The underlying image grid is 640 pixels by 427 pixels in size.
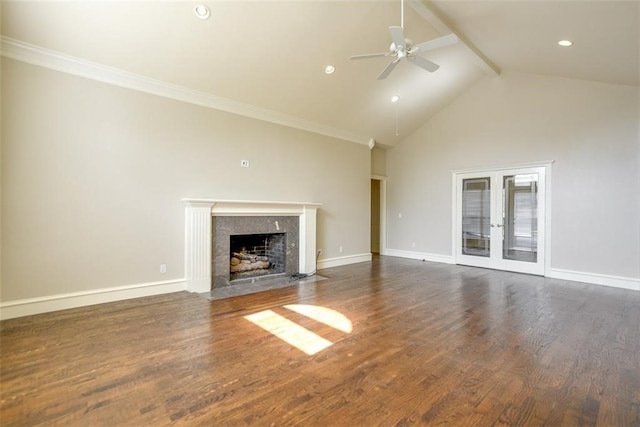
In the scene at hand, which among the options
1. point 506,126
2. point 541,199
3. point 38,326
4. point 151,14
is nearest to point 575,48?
point 506,126

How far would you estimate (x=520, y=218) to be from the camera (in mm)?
6098

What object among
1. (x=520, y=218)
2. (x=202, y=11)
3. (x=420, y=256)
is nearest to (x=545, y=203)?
(x=520, y=218)

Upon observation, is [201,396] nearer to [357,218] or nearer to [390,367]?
[390,367]

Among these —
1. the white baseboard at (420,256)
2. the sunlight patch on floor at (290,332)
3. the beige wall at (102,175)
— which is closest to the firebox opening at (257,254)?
the beige wall at (102,175)

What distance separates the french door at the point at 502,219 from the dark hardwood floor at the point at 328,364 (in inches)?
77.4

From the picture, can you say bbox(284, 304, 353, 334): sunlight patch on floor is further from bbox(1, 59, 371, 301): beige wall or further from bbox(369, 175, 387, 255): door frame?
bbox(369, 175, 387, 255): door frame

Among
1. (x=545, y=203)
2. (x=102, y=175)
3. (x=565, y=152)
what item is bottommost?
(x=545, y=203)

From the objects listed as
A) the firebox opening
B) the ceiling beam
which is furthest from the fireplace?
the ceiling beam

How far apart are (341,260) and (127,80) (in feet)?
16.5

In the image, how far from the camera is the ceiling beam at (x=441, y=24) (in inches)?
152

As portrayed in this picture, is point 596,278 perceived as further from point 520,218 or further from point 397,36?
point 397,36

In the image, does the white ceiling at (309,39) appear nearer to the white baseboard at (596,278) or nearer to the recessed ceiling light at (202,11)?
the recessed ceiling light at (202,11)

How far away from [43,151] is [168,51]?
190cm

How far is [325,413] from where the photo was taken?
1.83 meters
